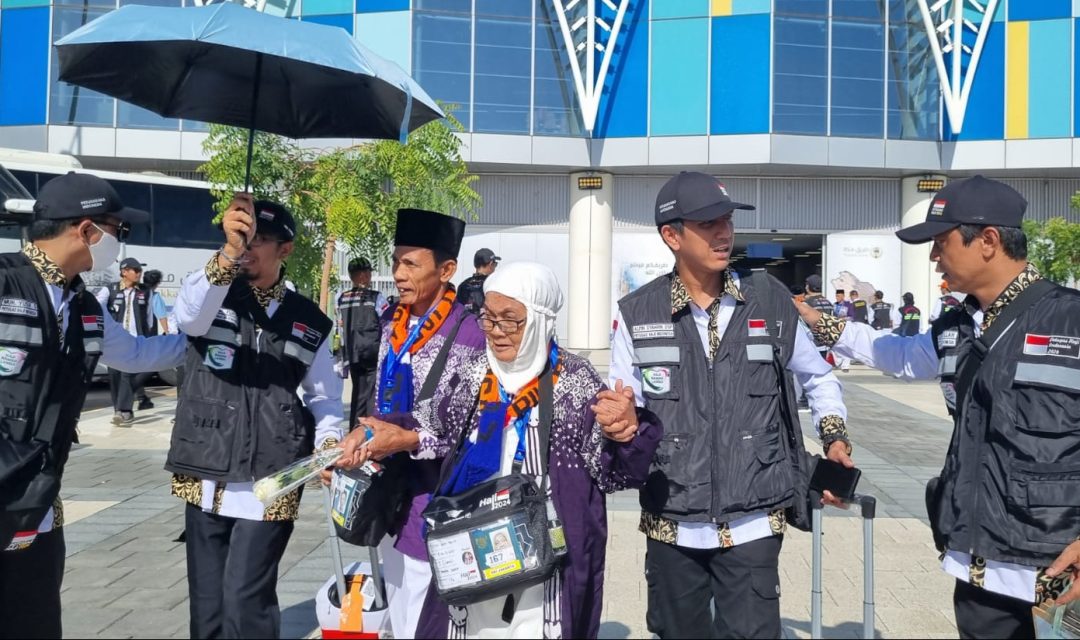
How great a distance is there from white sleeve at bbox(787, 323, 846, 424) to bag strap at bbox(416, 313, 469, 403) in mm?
1366

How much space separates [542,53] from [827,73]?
7.88m

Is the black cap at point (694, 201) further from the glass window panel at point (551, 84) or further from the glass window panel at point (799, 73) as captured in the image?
the glass window panel at point (551, 84)

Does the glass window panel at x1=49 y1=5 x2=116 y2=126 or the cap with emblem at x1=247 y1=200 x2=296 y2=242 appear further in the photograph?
the glass window panel at x1=49 y1=5 x2=116 y2=126

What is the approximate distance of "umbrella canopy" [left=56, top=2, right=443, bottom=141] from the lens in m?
3.49

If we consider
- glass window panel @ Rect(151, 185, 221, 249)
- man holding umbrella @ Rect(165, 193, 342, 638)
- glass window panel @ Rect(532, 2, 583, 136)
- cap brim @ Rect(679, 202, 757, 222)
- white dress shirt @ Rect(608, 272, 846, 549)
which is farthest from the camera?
glass window panel @ Rect(532, 2, 583, 136)

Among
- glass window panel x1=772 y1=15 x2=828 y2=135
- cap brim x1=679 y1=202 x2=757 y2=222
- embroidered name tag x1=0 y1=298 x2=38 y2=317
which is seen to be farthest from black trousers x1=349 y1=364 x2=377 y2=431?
glass window panel x1=772 y1=15 x2=828 y2=135

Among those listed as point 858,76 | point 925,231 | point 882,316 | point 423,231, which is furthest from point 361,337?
point 858,76

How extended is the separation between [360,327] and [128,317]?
6.97 m

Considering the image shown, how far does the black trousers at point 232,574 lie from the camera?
355 cm

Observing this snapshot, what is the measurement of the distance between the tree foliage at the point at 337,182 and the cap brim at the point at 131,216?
23.1ft

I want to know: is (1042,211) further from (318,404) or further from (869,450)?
(318,404)

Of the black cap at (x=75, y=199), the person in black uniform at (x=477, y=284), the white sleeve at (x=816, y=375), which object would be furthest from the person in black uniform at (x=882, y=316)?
the black cap at (x=75, y=199)

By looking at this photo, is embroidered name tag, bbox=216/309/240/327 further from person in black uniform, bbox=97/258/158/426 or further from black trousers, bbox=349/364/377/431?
person in black uniform, bbox=97/258/158/426

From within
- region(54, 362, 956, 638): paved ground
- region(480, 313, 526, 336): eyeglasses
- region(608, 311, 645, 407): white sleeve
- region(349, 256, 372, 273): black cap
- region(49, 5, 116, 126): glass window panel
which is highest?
region(49, 5, 116, 126): glass window panel
